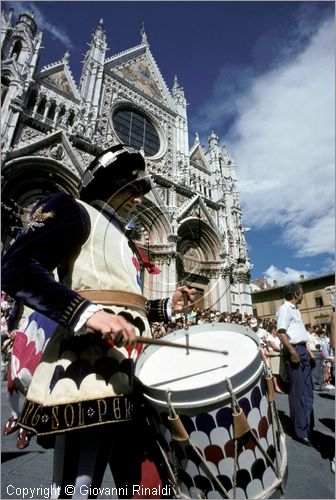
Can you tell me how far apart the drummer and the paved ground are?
1034mm

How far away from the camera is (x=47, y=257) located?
1.16 meters

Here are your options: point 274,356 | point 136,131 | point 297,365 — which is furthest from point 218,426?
point 136,131

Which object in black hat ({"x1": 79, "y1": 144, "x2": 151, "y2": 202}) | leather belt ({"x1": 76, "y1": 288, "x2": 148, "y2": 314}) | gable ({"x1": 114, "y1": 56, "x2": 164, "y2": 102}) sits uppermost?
gable ({"x1": 114, "y1": 56, "x2": 164, "y2": 102})

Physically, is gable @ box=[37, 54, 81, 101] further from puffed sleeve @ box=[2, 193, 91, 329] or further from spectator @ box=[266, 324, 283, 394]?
puffed sleeve @ box=[2, 193, 91, 329]

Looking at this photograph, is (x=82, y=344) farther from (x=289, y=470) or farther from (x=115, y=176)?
(x=289, y=470)

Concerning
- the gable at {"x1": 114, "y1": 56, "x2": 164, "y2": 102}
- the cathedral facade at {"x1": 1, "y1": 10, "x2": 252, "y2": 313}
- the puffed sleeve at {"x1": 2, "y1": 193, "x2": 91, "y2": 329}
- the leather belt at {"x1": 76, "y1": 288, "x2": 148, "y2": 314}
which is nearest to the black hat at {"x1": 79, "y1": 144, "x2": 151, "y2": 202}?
the puffed sleeve at {"x1": 2, "y1": 193, "x2": 91, "y2": 329}

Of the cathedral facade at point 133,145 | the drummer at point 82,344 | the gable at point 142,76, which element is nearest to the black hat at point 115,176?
the drummer at point 82,344

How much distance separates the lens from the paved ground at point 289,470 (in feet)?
7.00

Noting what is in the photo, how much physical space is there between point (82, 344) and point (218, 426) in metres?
0.74

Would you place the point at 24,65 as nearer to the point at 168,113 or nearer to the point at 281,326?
the point at 168,113

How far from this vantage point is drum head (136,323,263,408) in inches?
46.8

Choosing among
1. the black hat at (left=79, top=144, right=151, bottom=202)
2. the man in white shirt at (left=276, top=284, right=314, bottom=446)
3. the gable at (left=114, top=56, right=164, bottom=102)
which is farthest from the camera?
the gable at (left=114, top=56, right=164, bottom=102)

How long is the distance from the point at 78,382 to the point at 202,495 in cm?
84

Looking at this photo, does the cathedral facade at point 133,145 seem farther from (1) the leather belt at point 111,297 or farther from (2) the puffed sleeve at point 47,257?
(2) the puffed sleeve at point 47,257
